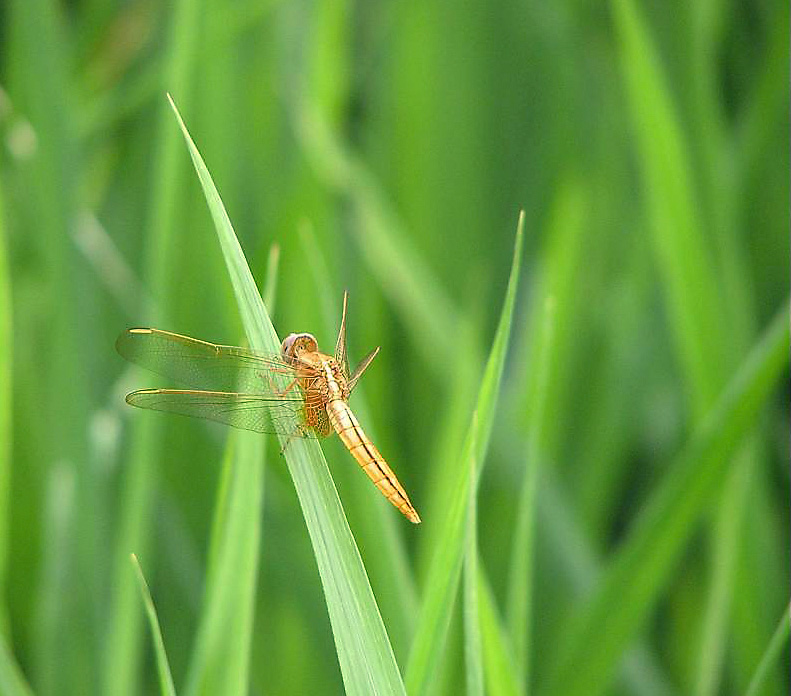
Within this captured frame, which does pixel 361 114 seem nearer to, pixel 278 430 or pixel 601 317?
pixel 601 317

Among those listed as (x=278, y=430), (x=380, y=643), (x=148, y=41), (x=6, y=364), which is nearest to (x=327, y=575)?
(x=380, y=643)

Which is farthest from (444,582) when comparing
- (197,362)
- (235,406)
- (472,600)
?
(197,362)

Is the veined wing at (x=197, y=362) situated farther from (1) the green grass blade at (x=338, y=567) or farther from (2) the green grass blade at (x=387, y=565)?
(1) the green grass blade at (x=338, y=567)

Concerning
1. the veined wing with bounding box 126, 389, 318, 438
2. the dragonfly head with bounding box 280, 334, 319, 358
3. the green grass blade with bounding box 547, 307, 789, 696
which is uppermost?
the dragonfly head with bounding box 280, 334, 319, 358

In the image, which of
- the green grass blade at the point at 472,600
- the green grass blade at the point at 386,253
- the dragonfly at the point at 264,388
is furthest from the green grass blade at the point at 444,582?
the green grass blade at the point at 386,253

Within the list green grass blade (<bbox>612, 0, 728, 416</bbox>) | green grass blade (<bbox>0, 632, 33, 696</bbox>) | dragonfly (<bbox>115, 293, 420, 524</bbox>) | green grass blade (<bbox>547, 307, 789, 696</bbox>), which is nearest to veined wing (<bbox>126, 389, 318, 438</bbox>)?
dragonfly (<bbox>115, 293, 420, 524</bbox>)

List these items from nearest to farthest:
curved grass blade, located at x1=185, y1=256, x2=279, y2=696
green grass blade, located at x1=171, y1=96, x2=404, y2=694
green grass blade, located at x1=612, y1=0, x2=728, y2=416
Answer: green grass blade, located at x1=171, y1=96, x2=404, y2=694
curved grass blade, located at x1=185, y1=256, x2=279, y2=696
green grass blade, located at x1=612, y1=0, x2=728, y2=416

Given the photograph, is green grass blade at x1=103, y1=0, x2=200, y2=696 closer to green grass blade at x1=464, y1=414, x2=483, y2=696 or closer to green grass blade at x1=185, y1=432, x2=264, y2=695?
green grass blade at x1=185, y1=432, x2=264, y2=695
